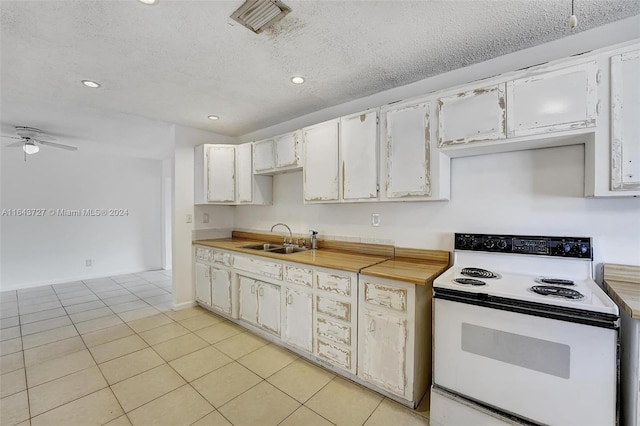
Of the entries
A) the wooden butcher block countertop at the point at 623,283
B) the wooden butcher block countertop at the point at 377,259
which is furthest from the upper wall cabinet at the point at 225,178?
the wooden butcher block countertop at the point at 623,283

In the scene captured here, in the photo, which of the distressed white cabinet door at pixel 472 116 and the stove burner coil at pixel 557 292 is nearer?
the stove burner coil at pixel 557 292

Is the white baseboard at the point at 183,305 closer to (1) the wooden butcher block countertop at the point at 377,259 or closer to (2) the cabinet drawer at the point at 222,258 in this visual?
(2) the cabinet drawer at the point at 222,258

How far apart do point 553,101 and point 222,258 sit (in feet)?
10.7

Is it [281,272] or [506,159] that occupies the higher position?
[506,159]

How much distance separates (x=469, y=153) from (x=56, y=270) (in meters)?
6.81

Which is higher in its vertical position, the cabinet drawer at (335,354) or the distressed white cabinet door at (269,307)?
the distressed white cabinet door at (269,307)

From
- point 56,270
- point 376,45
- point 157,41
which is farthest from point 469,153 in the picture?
point 56,270

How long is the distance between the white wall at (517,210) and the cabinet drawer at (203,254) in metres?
1.90

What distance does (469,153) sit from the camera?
2033mm

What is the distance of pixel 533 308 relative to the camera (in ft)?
4.51

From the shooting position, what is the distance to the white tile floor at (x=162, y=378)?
1.77 meters

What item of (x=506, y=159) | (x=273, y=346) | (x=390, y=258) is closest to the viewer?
(x=506, y=159)

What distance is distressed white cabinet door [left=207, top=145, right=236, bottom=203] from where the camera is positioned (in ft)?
11.9

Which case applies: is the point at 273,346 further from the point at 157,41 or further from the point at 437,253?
the point at 157,41
